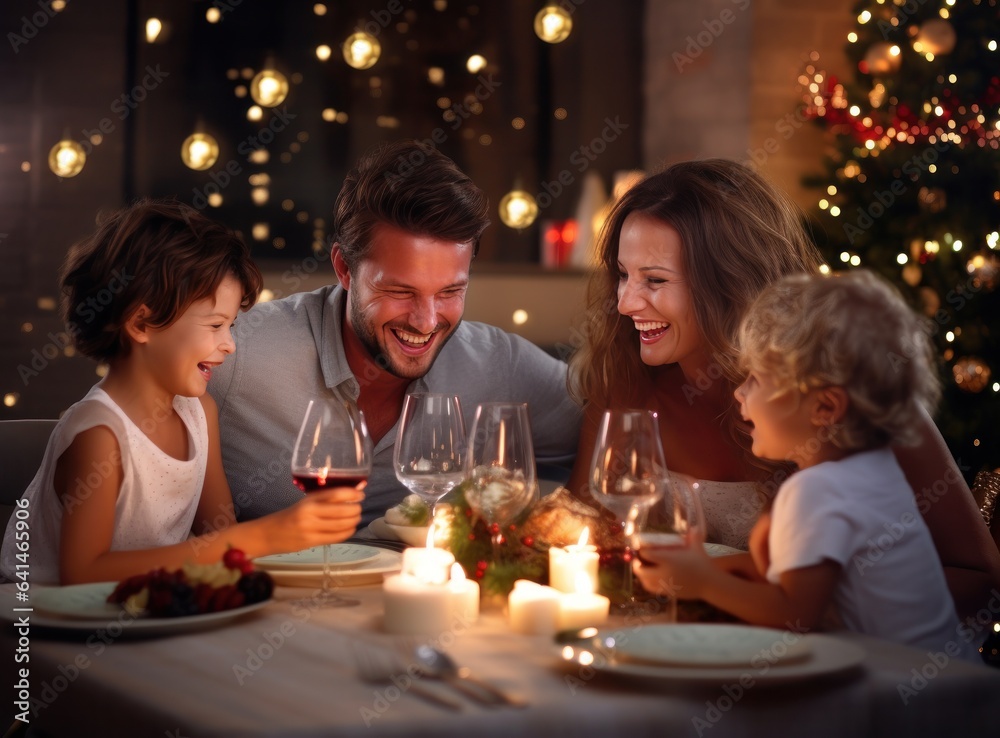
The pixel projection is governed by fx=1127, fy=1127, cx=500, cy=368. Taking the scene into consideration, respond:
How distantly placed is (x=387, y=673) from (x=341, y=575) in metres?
0.51

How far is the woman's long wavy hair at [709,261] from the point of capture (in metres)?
2.23

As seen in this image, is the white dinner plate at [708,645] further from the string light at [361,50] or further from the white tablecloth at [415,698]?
the string light at [361,50]

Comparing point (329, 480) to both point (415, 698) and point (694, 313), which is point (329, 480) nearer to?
point (415, 698)

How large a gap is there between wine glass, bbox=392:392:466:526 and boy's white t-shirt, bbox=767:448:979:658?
0.50m

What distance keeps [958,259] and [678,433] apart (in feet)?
7.76

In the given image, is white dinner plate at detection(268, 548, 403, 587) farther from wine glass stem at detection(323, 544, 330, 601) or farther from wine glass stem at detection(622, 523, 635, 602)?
wine glass stem at detection(622, 523, 635, 602)

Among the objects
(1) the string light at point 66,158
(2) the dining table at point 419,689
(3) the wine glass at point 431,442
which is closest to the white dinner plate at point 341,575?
(3) the wine glass at point 431,442

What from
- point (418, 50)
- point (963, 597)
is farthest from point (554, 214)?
point (963, 597)

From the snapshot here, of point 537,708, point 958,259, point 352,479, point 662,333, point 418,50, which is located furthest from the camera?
point 418,50

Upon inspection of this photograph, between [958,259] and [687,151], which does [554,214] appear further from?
[958,259]

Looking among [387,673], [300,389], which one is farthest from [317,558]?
[300,389]

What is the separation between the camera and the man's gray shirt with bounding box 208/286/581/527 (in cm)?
251

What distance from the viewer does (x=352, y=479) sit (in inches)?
61.1

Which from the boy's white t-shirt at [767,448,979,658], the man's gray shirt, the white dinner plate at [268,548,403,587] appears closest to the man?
the man's gray shirt
